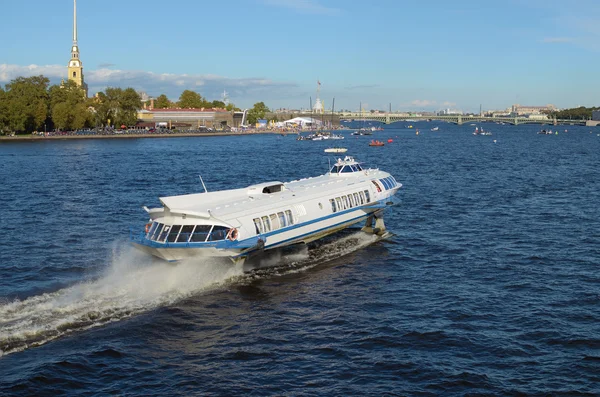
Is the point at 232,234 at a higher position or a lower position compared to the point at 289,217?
lower

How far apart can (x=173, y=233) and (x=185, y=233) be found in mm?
544

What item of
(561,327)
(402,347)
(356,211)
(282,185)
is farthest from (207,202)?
(561,327)

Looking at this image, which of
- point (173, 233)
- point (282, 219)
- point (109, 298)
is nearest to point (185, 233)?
point (173, 233)

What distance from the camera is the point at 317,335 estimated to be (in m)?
24.4

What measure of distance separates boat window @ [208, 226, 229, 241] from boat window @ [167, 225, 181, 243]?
149cm

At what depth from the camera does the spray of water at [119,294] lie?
918 inches

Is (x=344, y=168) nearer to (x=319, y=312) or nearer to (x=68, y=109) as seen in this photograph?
(x=319, y=312)

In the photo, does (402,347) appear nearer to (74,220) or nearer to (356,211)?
(356,211)

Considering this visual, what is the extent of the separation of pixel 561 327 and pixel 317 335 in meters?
9.81

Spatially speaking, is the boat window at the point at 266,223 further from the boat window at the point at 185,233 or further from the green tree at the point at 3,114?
the green tree at the point at 3,114

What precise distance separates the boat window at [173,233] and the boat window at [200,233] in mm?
737

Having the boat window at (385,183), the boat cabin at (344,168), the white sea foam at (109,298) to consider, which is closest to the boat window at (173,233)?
Result: the white sea foam at (109,298)

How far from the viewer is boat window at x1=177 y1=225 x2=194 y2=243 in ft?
93.7

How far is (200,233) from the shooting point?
94.6 ft
